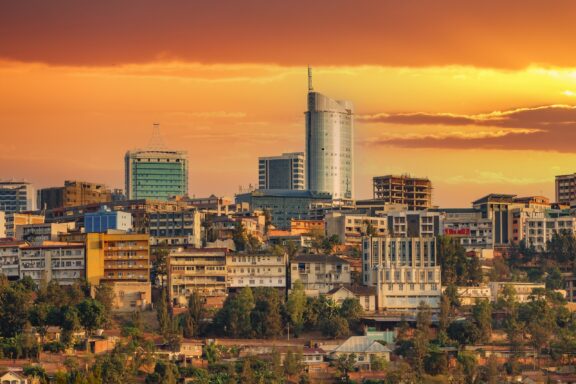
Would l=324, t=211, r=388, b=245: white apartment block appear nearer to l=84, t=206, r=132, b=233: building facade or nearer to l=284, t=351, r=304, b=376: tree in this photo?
l=84, t=206, r=132, b=233: building facade

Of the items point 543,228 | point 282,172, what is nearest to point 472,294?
point 543,228

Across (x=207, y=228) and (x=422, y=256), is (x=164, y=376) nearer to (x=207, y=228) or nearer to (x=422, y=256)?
(x=422, y=256)

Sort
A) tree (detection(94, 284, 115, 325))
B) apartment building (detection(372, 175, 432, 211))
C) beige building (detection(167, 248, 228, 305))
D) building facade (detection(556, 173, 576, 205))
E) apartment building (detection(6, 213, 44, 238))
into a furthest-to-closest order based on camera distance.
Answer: building facade (detection(556, 173, 576, 205)) < apartment building (detection(372, 175, 432, 211)) < apartment building (detection(6, 213, 44, 238)) < beige building (detection(167, 248, 228, 305)) < tree (detection(94, 284, 115, 325))

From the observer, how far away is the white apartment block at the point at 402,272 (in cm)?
6738

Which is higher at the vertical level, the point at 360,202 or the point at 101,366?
the point at 360,202

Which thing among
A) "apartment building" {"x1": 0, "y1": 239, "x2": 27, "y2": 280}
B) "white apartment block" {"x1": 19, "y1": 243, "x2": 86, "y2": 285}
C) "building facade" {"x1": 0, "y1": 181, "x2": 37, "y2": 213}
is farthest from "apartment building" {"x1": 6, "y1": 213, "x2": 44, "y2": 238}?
"building facade" {"x1": 0, "y1": 181, "x2": 37, "y2": 213}

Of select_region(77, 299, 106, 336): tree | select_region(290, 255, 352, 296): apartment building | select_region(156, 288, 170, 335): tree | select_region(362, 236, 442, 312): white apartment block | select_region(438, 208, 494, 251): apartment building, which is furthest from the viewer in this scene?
select_region(438, 208, 494, 251): apartment building

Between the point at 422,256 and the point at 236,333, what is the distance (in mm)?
10721

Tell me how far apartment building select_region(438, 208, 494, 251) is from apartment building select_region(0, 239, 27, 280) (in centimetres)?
2309

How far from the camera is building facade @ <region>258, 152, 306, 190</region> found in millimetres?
126062

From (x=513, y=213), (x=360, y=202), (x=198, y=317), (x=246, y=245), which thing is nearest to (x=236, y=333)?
(x=198, y=317)

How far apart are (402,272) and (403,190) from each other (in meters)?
32.0

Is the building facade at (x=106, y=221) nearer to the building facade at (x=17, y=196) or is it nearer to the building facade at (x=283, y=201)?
the building facade at (x=283, y=201)

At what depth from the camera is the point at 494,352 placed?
6116 centimetres
